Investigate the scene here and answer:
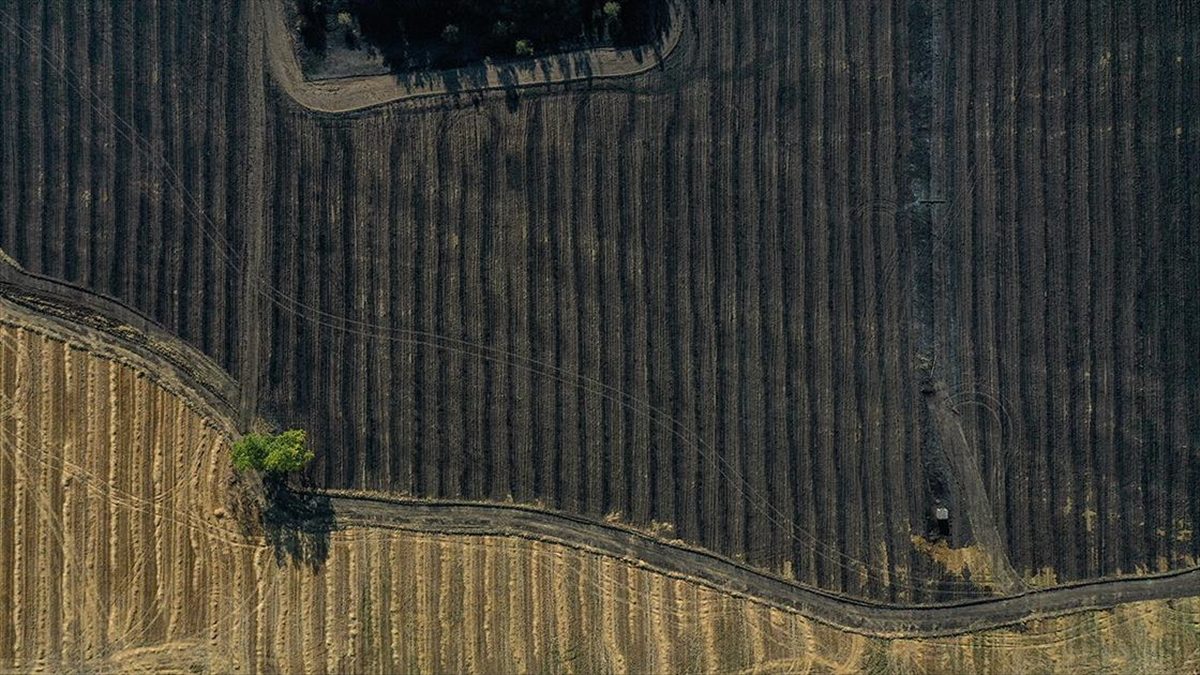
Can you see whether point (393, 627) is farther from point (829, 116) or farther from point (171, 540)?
Answer: point (829, 116)

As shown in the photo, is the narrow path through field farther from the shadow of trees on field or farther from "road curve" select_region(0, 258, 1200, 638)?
the shadow of trees on field

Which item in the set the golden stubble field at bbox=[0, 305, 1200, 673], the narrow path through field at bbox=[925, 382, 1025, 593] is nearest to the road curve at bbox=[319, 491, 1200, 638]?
the golden stubble field at bbox=[0, 305, 1200, 673]

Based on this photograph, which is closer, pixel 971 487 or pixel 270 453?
pixel 270 453

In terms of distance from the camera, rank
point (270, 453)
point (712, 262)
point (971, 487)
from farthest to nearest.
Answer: point (712, 262) → point (971, 487) → point (270, 453)

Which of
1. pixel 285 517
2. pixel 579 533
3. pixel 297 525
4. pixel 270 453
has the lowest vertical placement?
pixel 579 533

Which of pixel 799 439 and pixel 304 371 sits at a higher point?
pixel 304 371

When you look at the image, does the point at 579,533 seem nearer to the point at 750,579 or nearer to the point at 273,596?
the point at 750,579

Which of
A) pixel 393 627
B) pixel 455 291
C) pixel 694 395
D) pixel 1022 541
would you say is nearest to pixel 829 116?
pixel 694 395

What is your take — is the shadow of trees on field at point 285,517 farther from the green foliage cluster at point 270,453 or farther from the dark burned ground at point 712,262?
the dark burned ground at point 712,262

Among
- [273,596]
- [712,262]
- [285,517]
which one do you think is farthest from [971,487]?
[273,596]
